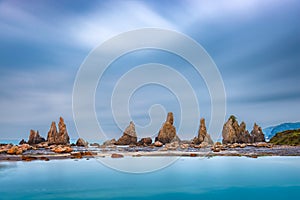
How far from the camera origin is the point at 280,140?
86.7m

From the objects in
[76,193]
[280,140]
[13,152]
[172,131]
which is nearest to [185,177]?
[76,193]

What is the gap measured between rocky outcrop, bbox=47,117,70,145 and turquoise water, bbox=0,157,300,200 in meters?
62.3

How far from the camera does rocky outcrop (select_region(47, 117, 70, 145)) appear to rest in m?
96.4

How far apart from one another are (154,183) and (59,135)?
260 feet

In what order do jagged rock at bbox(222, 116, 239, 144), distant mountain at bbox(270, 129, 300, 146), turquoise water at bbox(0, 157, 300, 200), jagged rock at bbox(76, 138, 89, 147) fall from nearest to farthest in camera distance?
turquoise water at bbox(0, 157, 300, 200) < distant mountain at bbox(270, 129, 300, 146) < jagged rock at bbox(76, 138, 89, 147) < jagged rock at bbox(222, 116, 239, 144)

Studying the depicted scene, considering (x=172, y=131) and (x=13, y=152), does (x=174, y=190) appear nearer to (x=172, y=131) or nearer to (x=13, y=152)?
(x=13, y=152)

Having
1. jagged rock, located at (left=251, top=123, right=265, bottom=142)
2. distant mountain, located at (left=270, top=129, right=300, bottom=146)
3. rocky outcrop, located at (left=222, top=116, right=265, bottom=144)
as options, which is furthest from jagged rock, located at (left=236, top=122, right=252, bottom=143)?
distant mountain, located at (left=270, top=129, right=300, bottom=146)

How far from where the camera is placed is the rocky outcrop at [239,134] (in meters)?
103

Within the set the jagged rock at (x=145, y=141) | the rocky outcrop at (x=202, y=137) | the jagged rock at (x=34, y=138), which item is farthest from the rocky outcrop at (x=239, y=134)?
the jagged rock at (x=34, y=138)

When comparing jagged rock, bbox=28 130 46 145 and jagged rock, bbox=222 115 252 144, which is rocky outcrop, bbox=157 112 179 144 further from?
jagged rock, bbox=28 130 46 145

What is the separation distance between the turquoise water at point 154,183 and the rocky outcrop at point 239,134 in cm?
→ 6902

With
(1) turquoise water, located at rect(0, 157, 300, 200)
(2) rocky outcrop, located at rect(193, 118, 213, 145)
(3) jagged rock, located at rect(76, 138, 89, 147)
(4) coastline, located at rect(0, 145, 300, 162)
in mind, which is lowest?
(1) turquoise water, located at rect(0, 157, 300, 200)

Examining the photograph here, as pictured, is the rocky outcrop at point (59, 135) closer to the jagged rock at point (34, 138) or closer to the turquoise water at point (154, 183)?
the jagged rock at point (34, 138)

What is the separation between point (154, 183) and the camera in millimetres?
25656
